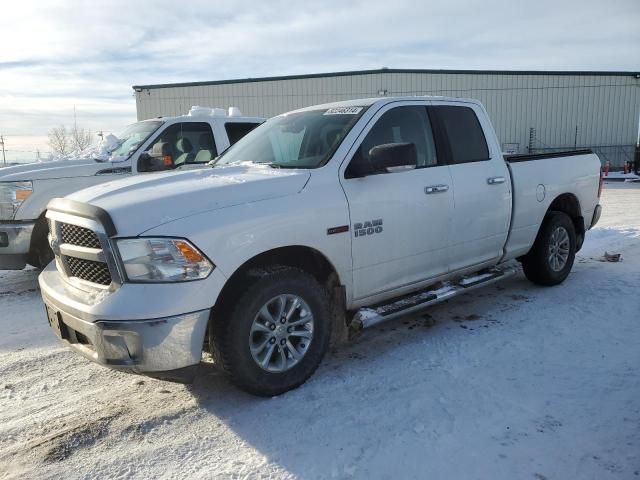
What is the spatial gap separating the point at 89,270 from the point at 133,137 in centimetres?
469

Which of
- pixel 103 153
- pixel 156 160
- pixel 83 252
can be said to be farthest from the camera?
pixel 103 153

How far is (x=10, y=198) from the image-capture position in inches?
234

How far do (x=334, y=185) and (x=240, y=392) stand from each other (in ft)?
5.18

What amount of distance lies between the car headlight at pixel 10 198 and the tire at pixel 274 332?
157 inches

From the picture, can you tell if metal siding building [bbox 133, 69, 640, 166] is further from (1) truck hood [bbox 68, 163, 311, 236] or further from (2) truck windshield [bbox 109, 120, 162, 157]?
(1) truck hood [bbox 68, 163, 311, 236]

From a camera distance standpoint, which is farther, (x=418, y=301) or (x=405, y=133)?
(x=405, y=133)

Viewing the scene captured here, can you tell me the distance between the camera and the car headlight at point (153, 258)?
9.64ft

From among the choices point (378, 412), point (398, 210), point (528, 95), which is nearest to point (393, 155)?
point (398, 210)

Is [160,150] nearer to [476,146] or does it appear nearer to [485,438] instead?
[476,146]

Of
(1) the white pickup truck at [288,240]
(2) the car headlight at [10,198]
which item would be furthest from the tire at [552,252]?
(2) the car headlight at [10,198]

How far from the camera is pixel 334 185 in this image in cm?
370

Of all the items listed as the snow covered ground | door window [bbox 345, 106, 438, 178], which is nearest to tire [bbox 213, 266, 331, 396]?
the snow covered ground

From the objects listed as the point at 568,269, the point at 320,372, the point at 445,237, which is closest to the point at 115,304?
the point at 320,372

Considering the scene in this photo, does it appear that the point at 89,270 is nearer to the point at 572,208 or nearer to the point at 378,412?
the point at 378,412
